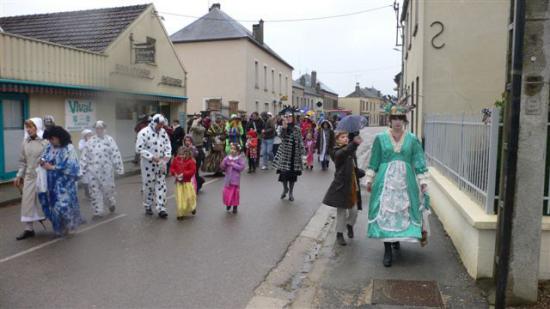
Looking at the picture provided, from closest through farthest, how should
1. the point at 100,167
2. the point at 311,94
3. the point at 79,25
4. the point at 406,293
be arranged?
1. the point at 406,293
2. the point at 100,167
3. the point at 79,25
4. the point at 311,94

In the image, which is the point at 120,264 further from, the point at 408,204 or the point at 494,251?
the point at 494,251

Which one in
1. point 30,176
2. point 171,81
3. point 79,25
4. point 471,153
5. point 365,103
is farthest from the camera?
point 365,103

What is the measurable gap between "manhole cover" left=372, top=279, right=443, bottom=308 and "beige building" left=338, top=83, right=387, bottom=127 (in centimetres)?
9261

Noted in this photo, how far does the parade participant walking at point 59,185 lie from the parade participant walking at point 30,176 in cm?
17

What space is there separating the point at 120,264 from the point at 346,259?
265 centimetres

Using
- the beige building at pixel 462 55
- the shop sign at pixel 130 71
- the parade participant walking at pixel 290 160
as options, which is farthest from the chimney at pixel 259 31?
the parade participant walking at pixel 290 160

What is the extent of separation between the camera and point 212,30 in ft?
116

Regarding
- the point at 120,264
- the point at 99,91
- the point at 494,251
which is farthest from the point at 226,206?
the point at 99,91

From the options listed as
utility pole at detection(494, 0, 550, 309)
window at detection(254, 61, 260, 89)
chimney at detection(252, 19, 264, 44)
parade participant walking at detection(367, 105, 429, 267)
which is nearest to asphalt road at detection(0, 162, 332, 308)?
parade participant walking at detection(367, 105, 429, 267)

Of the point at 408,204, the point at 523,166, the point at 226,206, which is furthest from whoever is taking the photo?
the point at 226,206

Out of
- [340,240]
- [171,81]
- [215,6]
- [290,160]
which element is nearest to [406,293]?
[340,240]

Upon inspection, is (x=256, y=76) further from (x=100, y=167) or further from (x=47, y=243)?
(x=47, y=243)

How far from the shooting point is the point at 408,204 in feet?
18.3

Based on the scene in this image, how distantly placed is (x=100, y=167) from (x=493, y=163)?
6494 millimetres
